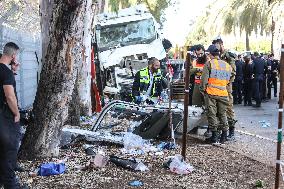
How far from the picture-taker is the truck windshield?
16.3m

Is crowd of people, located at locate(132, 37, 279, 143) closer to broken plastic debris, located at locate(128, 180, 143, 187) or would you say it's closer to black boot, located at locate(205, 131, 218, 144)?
black boot, located at locate(205, 131, 218, 144)

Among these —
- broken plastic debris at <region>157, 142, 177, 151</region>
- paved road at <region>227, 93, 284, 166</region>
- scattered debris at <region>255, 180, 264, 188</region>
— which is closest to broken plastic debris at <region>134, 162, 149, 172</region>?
broken plastic debris at <region>157, 142, 177, 151</region>

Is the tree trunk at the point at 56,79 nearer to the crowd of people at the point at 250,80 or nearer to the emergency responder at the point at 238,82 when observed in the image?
the crowd of people at the point at 250,80

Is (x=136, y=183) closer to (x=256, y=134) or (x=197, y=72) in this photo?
(x=197, y=72)

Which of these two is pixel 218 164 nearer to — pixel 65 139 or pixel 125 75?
pixel 65 139

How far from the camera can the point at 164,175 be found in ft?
20.6

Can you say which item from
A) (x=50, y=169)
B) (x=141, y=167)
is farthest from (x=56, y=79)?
(x=141, y=167)

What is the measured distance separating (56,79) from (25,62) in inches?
272

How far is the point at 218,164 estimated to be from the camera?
7004 millimetres

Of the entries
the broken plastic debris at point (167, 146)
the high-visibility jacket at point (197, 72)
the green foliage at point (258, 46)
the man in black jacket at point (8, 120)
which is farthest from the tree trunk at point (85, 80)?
the green foliage at point (258, 46)

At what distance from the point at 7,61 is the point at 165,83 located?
542cm

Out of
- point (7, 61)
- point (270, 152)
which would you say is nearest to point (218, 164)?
point (270, 152)

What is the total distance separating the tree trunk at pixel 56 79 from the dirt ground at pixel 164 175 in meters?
0.31

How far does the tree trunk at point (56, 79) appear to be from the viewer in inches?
254
